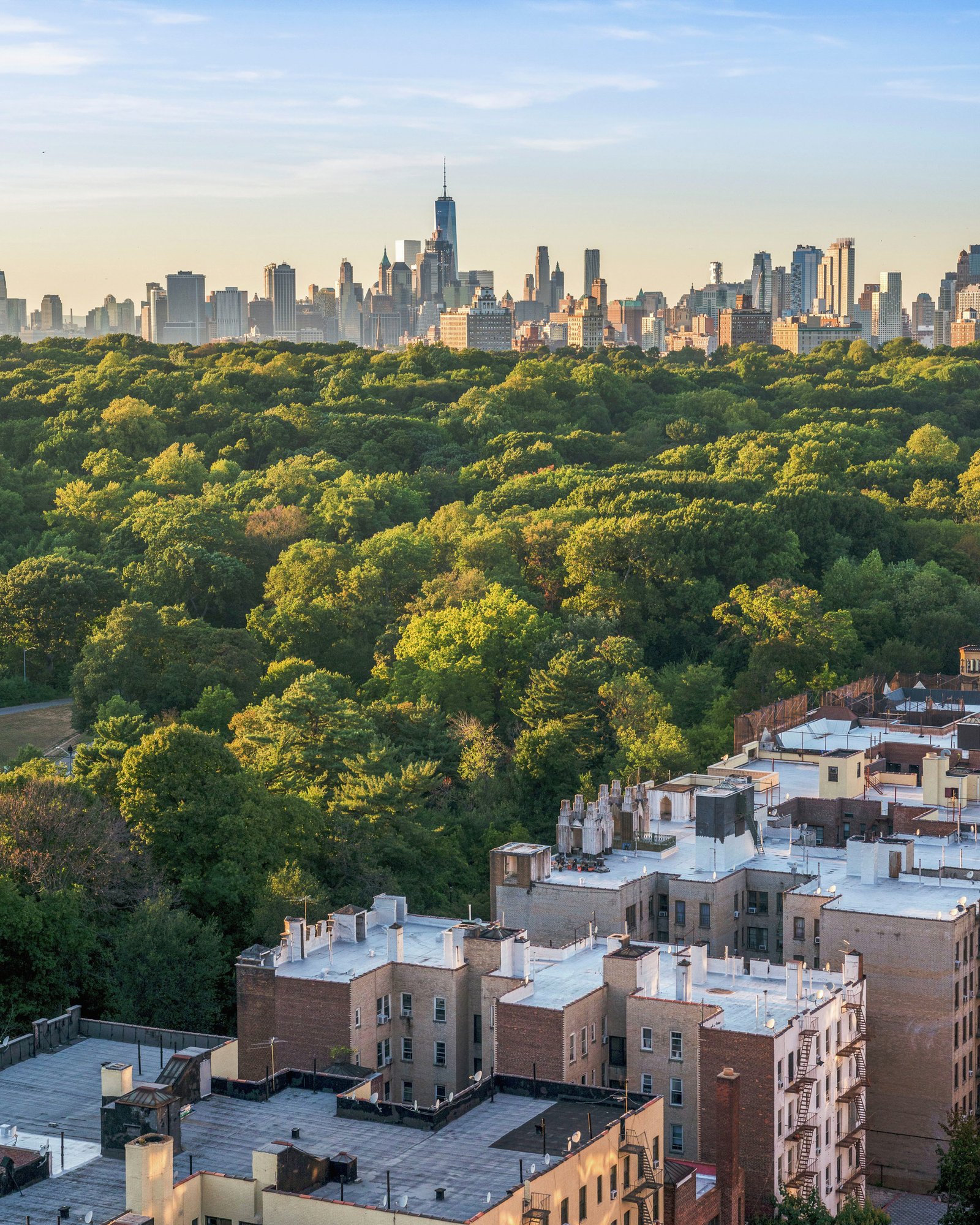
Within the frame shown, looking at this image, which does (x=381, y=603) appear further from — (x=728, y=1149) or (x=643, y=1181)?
(x=643, y=1181)

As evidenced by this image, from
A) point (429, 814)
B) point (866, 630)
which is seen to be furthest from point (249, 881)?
point (866, 630)

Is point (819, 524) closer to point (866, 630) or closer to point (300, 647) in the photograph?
point (866, 630)

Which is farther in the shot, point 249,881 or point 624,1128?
point 249,881

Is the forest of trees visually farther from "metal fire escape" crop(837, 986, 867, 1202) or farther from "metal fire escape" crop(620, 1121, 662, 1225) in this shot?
"metal fire escape" crop(620, 1121, 662, 1225)

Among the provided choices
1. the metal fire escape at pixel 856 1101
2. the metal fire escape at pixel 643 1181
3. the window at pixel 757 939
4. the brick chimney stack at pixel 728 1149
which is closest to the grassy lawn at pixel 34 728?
the window at pixel 757 939

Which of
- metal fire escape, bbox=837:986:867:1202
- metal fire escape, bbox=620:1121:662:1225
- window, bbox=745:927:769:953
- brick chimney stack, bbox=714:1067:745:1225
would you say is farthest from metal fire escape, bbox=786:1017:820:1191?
window, bbox=745:927:769:953
